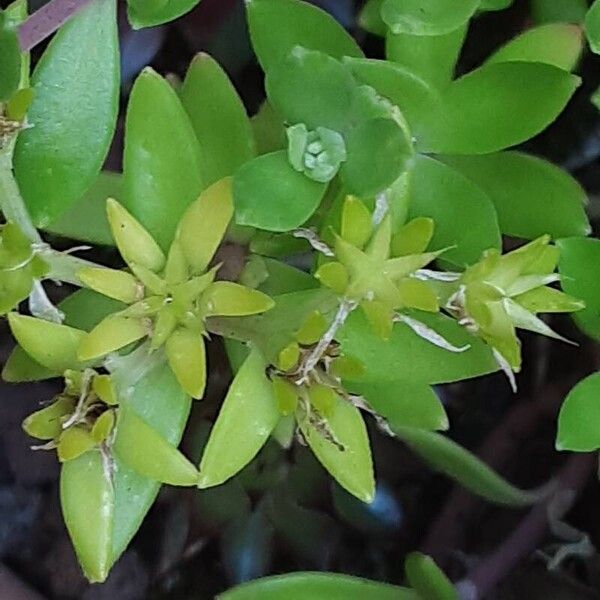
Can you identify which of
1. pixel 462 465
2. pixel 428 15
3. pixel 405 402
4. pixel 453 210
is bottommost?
pixel 462 465

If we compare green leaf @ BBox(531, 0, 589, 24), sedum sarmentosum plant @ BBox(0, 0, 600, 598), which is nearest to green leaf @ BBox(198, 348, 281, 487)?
sedum sarmentosum plant @ BBox(0, 0, 600, 598)

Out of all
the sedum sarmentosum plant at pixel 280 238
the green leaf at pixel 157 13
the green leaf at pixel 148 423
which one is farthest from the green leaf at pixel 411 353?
the green leaf at pixel 157 13

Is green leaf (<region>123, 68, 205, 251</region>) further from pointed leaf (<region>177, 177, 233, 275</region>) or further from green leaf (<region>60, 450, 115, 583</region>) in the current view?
green leaf (<region>60, 450, 115, 583</region>)

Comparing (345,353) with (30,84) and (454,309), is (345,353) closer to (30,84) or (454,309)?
(454,309)

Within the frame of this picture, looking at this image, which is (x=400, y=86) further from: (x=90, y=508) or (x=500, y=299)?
(x=90, y=508)

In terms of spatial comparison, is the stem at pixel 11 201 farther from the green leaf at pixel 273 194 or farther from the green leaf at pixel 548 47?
the green leaf at pixel 548 47

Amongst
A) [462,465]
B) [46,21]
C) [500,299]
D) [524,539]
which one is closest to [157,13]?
[46,21]
